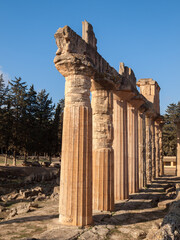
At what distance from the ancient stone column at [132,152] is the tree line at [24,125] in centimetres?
2095

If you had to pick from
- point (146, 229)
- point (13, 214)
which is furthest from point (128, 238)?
point (13, 214)

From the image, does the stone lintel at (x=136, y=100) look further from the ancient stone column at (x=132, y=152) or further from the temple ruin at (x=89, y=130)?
the ancient stone column at (x=132, y=152)

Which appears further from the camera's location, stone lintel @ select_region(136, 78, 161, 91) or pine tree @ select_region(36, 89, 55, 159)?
pine tree @ select_region(36, 89, 55, 159)

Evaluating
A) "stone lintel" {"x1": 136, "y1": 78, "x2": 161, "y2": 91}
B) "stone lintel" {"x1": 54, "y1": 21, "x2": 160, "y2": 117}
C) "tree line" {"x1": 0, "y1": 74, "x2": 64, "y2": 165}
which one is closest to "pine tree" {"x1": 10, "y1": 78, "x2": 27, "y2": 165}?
"tree line" {"x1": 0, "y1": 74, "x2": 64, "y2": 165}

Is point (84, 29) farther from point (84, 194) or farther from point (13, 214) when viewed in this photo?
point (13, 214)

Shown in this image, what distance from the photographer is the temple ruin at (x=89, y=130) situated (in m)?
8.43

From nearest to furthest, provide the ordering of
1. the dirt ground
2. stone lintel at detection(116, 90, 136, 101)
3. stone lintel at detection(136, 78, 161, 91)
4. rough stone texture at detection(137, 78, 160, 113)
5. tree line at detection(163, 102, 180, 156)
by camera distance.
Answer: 1. the dirt ground
2. stone lintel at detection(116, 90, 136, 101)
3. rough stone texture at detection(137, 78, 160, 113)
4. stone lintel at detection(136, 78, 161, 91)
5. tree line at detection(163, 102, 180, 156)

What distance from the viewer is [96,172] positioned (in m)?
10.9

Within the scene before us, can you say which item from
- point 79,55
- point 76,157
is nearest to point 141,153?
point 76,157

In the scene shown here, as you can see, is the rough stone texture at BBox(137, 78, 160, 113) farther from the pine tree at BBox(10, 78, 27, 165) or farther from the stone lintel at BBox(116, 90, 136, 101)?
the pine tree at BBox(10, 78, 27, 165)

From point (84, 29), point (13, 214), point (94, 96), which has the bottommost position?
point (13, 214)

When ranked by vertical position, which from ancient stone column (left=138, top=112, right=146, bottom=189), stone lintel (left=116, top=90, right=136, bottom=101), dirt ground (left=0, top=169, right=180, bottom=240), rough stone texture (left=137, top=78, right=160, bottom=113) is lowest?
dirt ground (left=0, top=169, right=180, bottom=240)

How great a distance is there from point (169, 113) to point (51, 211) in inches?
2026

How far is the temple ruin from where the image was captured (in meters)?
8.43
